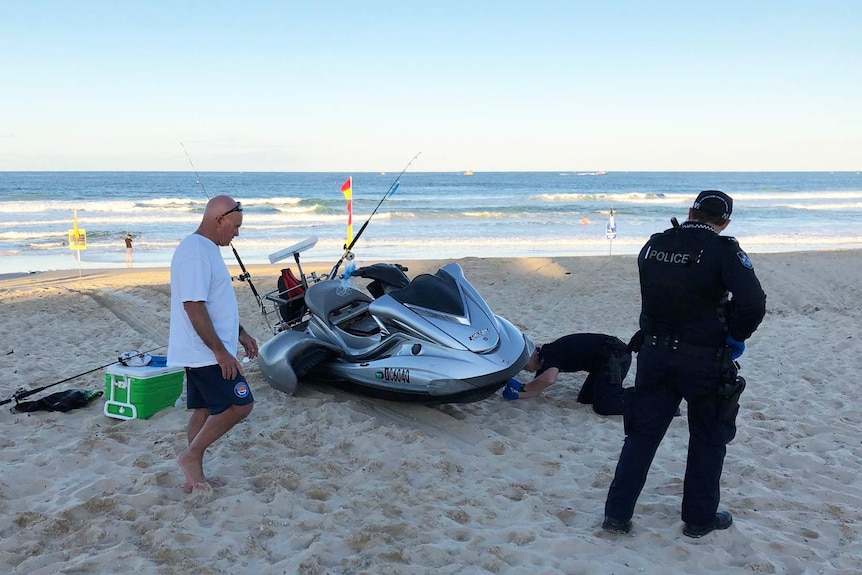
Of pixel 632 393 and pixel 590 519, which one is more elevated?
pixel 632 393

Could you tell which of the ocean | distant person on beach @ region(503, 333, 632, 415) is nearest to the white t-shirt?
distant person on beach @ region(503, 333, 632, 415)

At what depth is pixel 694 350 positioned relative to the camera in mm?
3582

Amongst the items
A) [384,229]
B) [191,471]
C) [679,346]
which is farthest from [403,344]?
[384,229]

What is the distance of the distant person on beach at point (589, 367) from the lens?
19.5 feet

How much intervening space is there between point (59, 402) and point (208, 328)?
2.69m

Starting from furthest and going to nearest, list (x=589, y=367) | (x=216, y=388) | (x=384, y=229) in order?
(x=384, y=229)
(x=589, y=367)
(x=216, y=388)

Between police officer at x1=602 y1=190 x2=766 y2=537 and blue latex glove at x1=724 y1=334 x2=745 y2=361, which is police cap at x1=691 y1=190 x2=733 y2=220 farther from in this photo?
blue latex glove at x1=724 y1=334 x2=745 y2=361

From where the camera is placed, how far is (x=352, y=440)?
5.14m

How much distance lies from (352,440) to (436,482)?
0.87m

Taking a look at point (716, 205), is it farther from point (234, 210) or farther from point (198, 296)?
point (198, 296)

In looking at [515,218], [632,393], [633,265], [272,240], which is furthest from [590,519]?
[515,218]

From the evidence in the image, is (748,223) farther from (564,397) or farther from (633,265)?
(564,397)

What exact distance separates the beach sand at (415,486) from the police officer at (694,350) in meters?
0.24

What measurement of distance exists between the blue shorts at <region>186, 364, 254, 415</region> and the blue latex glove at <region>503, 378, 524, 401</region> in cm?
271
